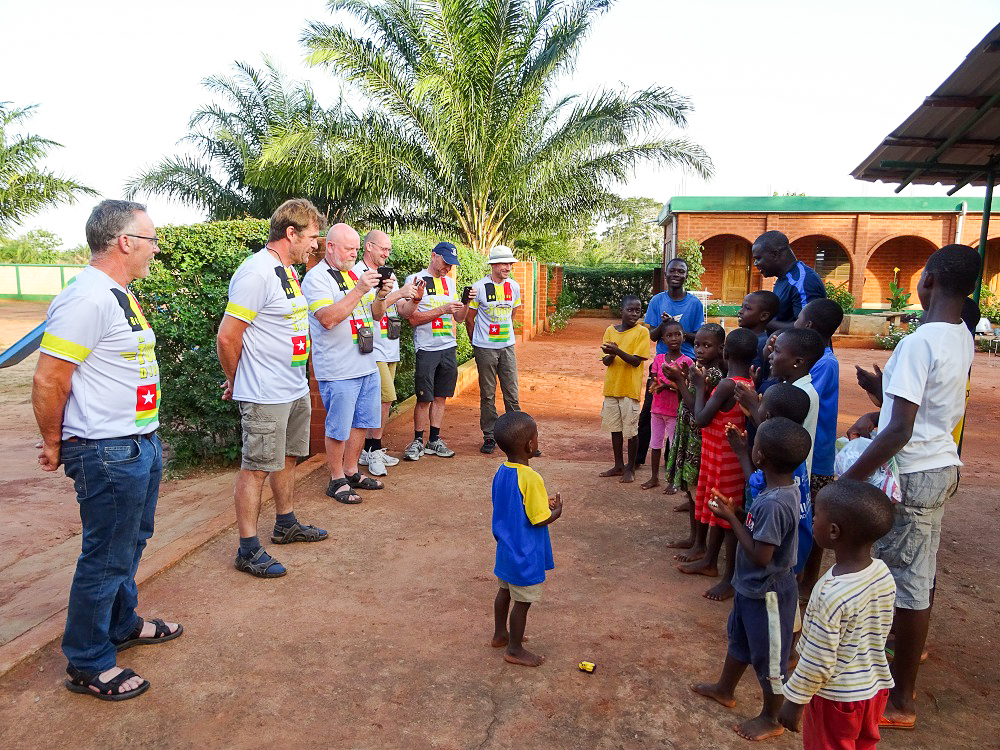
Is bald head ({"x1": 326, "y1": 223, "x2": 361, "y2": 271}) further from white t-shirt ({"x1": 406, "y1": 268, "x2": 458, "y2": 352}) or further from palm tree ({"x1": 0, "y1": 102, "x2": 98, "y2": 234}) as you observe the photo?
palm tree ({"x1": 0, "y1": 102, "x2": 98, "y2": 234})

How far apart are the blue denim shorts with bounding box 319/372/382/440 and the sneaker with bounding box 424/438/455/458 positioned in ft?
4.37

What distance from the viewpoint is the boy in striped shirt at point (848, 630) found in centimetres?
219

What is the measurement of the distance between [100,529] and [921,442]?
330 cm

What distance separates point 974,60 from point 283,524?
4919 millimetres

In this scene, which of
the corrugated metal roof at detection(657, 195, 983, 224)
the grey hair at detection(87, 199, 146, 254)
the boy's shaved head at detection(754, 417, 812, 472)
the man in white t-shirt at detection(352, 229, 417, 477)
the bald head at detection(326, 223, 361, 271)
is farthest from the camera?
the corrugated metal roof at detection(657, 195, 983, 224)

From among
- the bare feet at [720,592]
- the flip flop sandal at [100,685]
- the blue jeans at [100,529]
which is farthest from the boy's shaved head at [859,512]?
the flip flop sandal at [100,685]

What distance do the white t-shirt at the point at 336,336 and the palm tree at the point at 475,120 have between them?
9.62 metres

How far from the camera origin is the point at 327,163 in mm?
15477

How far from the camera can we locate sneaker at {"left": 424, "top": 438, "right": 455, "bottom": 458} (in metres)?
6.76

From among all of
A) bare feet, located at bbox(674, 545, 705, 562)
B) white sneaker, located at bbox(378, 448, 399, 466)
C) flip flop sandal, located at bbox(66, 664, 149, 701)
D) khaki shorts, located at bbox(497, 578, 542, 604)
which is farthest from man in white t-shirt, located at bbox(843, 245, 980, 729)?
white sneaker, located at bbox(378, 448, 399, 466)

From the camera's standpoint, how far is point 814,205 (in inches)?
875

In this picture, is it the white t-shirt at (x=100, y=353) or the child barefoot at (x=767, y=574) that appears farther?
the white t-shirt at (x=100, y=353)

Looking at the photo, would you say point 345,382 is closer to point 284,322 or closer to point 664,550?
point 284,322

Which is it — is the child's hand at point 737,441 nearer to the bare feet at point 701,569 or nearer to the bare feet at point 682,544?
the bare feet at point 701,569
